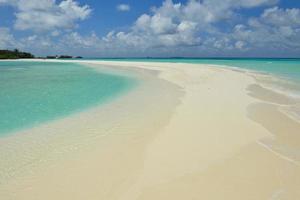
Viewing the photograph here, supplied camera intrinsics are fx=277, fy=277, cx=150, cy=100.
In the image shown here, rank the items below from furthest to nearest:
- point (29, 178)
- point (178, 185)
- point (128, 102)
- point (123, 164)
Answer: point (128, 102) → point (123, 164) → point (29, 178) → point (178, 185)

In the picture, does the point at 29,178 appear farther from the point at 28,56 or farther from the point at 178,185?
the point at 28,56

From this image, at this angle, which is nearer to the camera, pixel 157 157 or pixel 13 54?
pixel 157 157

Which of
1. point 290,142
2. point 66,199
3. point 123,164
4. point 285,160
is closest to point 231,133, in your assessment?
point 290,142

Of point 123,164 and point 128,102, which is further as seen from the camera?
point 128,102

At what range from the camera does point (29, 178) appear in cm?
394

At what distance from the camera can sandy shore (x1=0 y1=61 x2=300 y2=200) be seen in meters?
3.56

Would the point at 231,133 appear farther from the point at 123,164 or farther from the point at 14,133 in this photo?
the point at 14,133

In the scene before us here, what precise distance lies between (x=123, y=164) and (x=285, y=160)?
2599 millimetres

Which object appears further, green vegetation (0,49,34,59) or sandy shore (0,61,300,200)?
green vegetation (0,49,34,59)

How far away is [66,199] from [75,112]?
5.21 metres

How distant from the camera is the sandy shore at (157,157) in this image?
11.7ft

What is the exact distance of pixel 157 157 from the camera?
4656 mm

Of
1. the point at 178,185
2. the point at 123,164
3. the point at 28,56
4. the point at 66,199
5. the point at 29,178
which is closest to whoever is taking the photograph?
the point at 66,199

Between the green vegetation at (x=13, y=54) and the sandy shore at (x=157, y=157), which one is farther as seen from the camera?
the green vegetation at (x=13, y=54)
